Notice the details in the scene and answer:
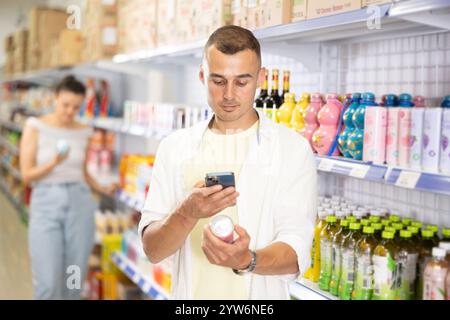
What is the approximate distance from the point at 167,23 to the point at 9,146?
7.31 metres

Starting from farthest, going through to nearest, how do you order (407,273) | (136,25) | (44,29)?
1. (44,29)
2. (136,25)
3. (407,273)

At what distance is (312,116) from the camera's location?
2.15 m

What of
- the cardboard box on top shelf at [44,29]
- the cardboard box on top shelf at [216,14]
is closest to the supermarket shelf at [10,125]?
the cardboard box on top shelf at [44,29]

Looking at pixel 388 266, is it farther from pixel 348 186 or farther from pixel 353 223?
pixel 348 186

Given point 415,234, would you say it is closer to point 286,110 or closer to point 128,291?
point 286,110

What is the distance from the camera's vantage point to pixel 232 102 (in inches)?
61.2

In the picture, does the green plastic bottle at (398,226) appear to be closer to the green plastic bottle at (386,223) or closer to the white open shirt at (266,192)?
the green plastic bottle at (386,223)

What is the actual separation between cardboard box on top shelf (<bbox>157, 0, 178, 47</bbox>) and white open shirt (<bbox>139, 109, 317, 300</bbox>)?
42.5 inches

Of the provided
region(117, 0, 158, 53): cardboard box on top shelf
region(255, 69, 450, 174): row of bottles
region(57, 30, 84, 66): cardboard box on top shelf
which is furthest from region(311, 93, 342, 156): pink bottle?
region(57, 30, 84, 66): cardboard box on top shelf

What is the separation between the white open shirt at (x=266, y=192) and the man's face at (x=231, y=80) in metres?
0.10

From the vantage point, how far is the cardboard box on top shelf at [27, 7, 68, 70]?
6.50 metres

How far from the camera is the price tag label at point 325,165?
6.35ft

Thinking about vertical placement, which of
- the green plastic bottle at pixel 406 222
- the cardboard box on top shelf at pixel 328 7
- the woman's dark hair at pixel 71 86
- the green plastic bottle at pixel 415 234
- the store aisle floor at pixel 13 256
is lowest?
the store aisle floor at pixel 13 256

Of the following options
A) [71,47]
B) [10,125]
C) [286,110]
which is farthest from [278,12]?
[10,125]
